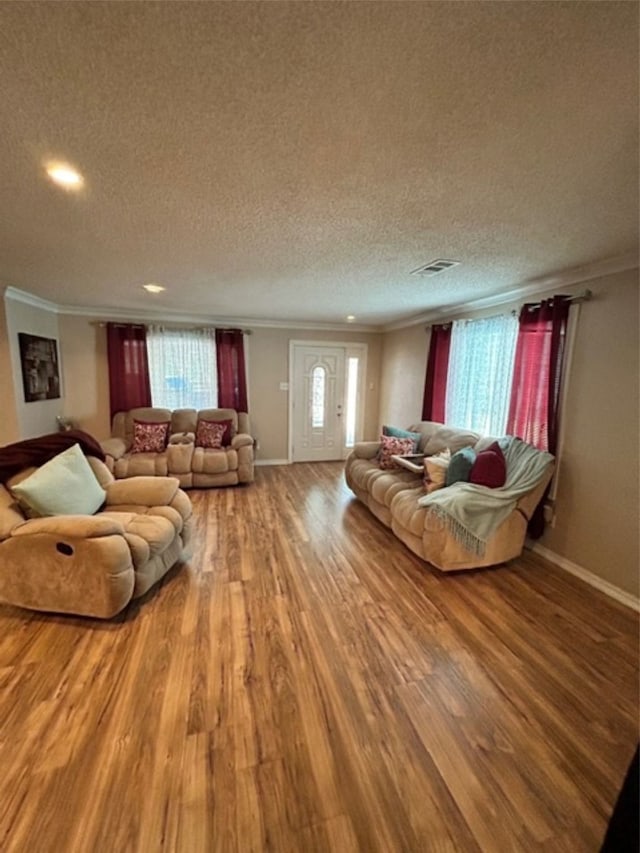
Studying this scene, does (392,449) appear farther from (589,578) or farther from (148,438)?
(148,438)

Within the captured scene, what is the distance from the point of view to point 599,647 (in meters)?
1.96

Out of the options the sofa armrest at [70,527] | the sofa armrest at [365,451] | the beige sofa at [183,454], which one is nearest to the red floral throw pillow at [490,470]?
the sofa armrest at [365,451]

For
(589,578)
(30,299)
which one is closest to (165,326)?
(30,299)

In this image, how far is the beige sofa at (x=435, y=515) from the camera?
2.60m

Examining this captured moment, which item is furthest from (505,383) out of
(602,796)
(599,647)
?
(602,796)

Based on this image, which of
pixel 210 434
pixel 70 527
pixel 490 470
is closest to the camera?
pixel 70 527

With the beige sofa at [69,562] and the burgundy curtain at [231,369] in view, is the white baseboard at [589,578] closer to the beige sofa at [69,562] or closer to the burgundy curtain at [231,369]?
the beige sofa at [69,562]

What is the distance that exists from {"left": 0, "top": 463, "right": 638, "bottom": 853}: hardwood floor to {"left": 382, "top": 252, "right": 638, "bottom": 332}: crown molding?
2.30 m

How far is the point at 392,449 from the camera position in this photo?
381 centimetres

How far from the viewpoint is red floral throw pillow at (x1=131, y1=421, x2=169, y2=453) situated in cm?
445

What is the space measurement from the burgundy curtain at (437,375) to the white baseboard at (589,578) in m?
1.79

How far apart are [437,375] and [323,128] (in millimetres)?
3447

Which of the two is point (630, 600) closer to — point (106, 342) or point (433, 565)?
point (433, 565)

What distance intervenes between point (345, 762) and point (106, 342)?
5.17 m
